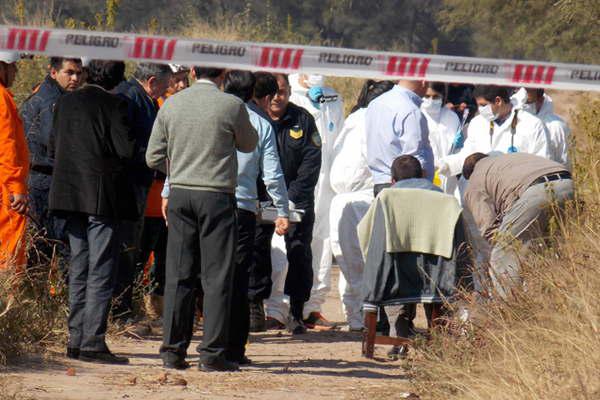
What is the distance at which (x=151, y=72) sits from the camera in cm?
1032

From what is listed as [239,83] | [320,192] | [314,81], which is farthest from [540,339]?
[314,81]

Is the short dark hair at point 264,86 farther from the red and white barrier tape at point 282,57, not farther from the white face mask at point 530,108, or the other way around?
the white face mask at point 530,108

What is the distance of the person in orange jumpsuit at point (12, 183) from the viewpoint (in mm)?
8969

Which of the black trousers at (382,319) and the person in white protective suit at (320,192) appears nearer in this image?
the black trousers at (382,319)

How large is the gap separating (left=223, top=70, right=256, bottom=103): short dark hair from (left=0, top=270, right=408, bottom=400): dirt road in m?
1.69

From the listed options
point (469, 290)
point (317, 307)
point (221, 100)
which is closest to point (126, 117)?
point (221, 100)

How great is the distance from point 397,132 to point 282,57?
5.84 feet

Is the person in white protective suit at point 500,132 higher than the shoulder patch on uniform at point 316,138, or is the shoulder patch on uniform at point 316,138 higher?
the person in white protective suit at point 500,132

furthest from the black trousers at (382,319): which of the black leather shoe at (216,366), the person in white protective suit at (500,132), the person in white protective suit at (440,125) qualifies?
the black leather shoe at (216,366)

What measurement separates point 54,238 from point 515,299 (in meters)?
3.24

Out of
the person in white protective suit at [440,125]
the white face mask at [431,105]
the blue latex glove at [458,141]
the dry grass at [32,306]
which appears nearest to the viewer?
the dry grass at [32,306]

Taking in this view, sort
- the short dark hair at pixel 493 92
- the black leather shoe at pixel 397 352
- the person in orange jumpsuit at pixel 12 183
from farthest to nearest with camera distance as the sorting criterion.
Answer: the short dark hair at pixel 493 92
the black leather shoe at pixel 397 352
the person in orange jumpsuit at pixel 12 183

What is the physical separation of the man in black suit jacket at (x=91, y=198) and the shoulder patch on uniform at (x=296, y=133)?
92.7 inches

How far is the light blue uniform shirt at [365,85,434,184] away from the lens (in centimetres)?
1033
